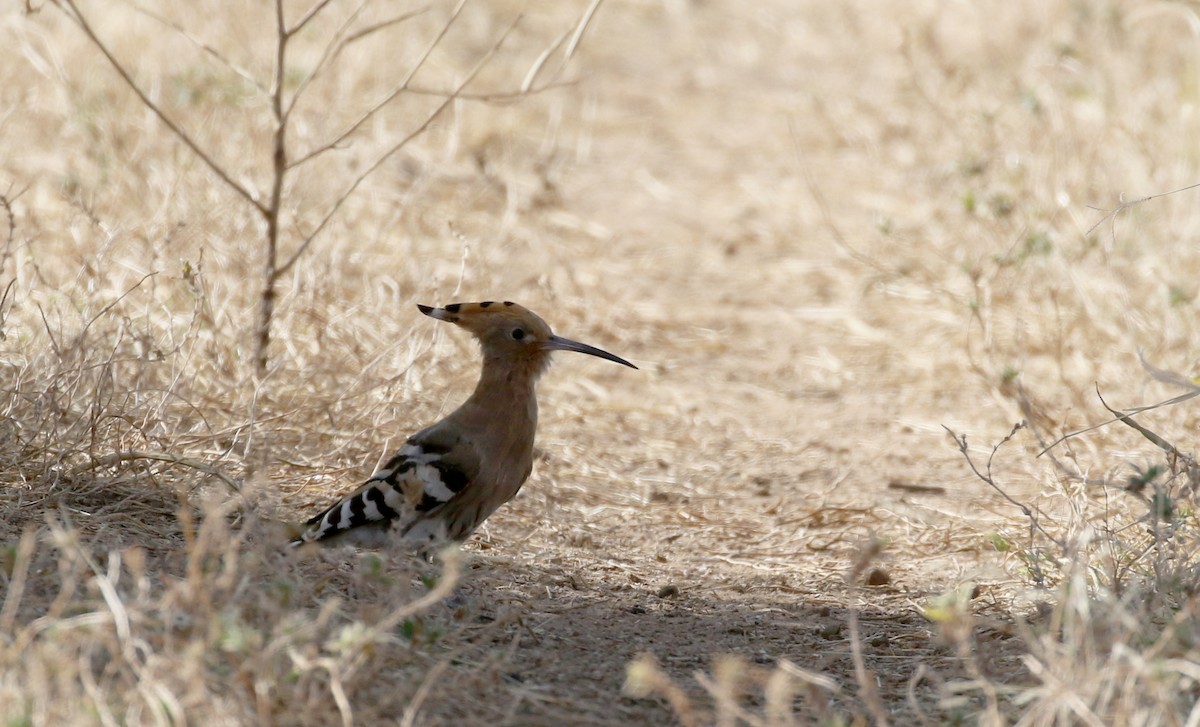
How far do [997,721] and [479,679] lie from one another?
3.33ft

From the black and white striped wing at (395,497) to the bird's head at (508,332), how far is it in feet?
1.02

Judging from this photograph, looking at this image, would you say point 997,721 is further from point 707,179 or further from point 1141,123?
point 707,179

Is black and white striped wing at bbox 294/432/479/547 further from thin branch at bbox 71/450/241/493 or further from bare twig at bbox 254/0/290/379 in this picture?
bare twig at bbox 254/0/290/379

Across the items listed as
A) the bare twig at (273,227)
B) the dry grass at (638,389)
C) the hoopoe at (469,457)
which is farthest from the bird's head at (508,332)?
the bare twig at (273,227)

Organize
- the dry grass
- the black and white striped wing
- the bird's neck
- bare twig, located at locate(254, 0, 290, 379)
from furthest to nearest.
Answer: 1. bare twig, located at locate(254, 0, 290, 379)
2. the bird's neck
3. the black and white striped wing
4. the dry grass

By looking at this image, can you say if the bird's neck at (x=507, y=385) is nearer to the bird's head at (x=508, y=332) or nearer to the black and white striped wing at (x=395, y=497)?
the bird's head at (x=508, y=332)

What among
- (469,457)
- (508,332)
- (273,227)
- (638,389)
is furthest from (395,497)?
(638,389)

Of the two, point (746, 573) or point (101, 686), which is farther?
point (746, 573)

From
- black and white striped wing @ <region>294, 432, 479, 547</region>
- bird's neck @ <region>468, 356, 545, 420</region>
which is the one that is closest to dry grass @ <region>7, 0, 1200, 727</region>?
black and white striped wing @ <region>294, 432, 479, 547</region>

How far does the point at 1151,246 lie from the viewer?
18.7ft

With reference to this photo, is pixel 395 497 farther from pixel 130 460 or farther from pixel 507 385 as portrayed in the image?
pixel 130 460

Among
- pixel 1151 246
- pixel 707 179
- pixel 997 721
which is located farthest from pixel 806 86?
pixel 997 721

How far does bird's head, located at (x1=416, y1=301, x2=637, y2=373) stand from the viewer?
3816 millimetres

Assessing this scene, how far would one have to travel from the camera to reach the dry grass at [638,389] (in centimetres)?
259
